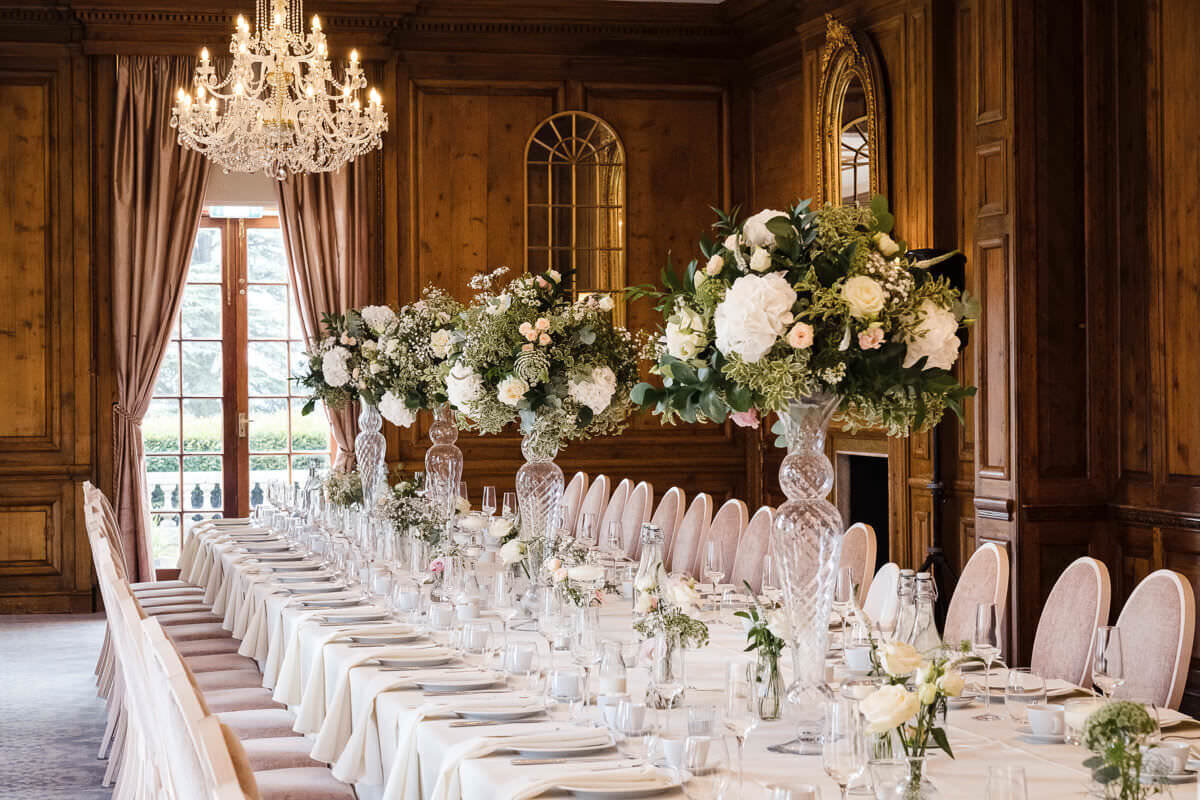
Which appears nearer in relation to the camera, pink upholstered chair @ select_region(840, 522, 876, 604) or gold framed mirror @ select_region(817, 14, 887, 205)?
pink upholstered chair @ select_region(840, 522, 876, 604)

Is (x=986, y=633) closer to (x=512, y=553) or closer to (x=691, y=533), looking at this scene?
(x=512, y=553)

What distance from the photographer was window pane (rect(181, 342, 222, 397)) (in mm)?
9391

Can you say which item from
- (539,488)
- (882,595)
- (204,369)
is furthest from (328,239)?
(882,595)

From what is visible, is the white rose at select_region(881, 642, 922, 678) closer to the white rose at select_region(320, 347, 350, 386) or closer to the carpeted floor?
the carpeted floor

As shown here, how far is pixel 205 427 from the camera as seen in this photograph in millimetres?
9422

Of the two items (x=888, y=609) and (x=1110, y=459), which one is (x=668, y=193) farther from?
(x=888, y=609)

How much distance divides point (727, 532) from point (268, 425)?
4762 millimetres

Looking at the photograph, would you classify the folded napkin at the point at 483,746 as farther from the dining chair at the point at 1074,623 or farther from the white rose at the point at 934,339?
the dining chair at the point at 1074,623

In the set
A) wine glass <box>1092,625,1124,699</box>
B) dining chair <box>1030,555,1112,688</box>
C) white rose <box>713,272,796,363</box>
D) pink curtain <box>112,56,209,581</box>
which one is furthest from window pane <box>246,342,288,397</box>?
wine glass <box>1092,625,1124,699</box>

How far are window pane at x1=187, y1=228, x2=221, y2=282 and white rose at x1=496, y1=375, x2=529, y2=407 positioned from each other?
5.60 m

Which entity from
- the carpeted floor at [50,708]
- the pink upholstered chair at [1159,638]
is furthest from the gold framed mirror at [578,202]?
the pink upholstered chair at [1159,638]

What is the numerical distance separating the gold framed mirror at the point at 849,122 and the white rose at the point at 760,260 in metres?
5.02

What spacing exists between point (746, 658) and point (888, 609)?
658 mm

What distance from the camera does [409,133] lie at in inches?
355
